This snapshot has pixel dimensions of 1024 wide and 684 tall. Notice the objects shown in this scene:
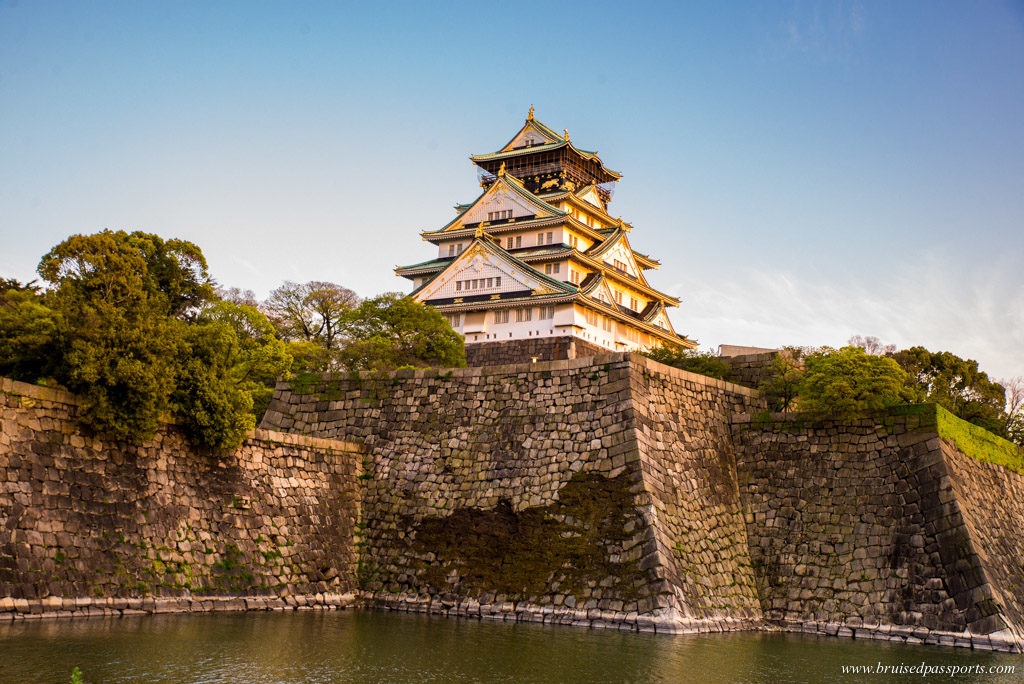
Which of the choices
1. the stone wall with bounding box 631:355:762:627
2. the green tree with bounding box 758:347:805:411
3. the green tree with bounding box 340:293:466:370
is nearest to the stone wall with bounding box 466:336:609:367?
the green tree with bounding box 340:293:466:370

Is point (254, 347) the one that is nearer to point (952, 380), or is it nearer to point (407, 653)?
point (407, 653)

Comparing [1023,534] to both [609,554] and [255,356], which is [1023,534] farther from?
[255,356]

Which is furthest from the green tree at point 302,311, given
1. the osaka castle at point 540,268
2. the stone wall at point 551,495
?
the stone wall at point 551,495

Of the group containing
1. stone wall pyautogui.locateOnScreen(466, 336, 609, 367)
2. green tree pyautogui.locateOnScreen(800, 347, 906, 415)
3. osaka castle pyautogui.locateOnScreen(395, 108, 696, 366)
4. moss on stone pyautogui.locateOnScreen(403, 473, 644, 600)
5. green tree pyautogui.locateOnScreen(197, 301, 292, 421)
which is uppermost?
osaka castle pyautogui.locateOnScreen(395, 108, 696, 366)

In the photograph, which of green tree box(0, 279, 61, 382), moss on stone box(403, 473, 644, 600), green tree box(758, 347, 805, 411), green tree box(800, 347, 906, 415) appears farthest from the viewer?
green tree box(758, 347, 805, 411)

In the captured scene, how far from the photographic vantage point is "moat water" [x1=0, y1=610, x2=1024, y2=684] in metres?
11.1

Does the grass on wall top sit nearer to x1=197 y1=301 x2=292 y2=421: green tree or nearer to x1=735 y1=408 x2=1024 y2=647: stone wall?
x1=735 y1=408 x2=1024 y2=647: stone wall

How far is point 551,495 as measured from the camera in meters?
18.4

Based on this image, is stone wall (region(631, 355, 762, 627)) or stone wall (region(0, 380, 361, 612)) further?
stone wall (region(631, 355, 762, 627))

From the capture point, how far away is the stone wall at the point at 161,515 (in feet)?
46.3

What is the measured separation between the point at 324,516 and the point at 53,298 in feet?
23.0

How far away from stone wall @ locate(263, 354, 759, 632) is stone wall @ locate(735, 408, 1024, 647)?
75 cm

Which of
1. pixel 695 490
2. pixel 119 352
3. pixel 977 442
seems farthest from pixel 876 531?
pixel 119 352

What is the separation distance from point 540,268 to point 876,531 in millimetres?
28366
